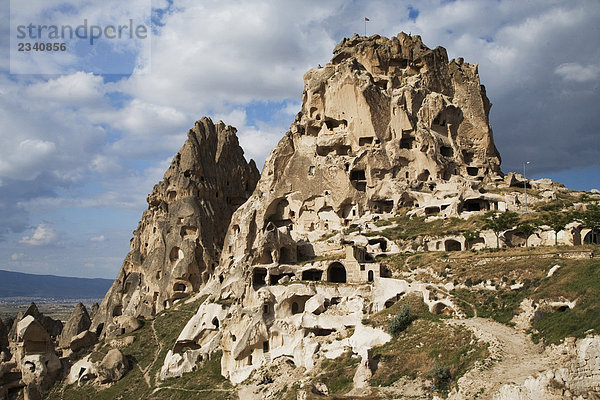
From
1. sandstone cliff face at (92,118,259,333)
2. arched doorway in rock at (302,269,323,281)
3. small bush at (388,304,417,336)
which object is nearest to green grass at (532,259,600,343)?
small bush at (388,304,417,336)

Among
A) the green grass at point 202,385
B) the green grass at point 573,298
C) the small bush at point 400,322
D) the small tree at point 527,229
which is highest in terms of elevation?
the small tree at point 527,229

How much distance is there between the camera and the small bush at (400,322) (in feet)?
138

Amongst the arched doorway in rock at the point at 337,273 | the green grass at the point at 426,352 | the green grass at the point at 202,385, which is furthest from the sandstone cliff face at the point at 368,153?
the green grass at the point at 426,352

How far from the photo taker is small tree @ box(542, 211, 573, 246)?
170ft

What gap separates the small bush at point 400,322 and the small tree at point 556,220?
16.9m

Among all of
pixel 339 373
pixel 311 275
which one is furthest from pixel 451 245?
pixel 339 373

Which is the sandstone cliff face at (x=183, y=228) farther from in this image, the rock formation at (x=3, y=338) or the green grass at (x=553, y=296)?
the green grass at (x=553, y=296)

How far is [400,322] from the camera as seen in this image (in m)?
42.2

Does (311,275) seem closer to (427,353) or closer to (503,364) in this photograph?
(427,353)

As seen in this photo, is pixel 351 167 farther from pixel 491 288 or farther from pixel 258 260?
pixel 491 288

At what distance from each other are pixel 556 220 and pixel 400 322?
20.6 m

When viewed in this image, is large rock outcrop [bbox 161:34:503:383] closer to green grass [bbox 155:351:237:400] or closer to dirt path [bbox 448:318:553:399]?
green grass [bbox 155:351:237:400]

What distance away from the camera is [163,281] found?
8131 cm

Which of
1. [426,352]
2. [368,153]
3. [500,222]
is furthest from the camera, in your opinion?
[368,153]
